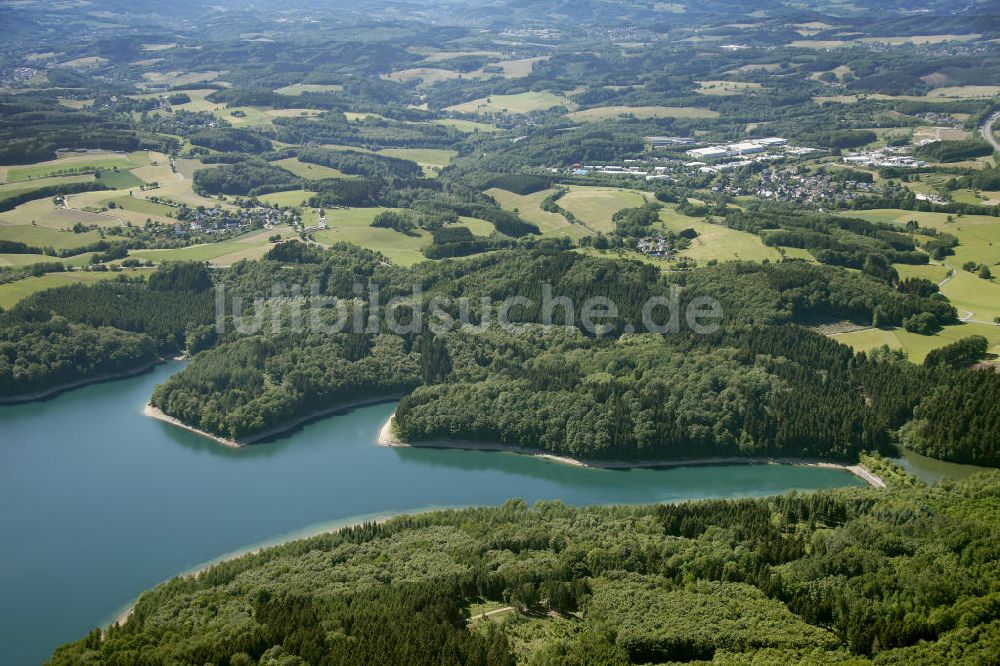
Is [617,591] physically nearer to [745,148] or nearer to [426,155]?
[745,148]

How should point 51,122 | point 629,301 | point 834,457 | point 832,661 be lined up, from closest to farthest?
point 832,661 → point 834,457 → point 629,301 → point 51,122

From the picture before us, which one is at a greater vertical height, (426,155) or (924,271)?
(426,155)

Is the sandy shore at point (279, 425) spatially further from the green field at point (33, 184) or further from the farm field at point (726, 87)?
the farm field at point (726, 87)

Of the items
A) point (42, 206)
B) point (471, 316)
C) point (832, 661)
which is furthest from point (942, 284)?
point (42, 206)

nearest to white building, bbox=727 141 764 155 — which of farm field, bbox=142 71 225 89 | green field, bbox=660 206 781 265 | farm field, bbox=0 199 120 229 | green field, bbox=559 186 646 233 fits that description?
green field, bbox=559 186 646 233

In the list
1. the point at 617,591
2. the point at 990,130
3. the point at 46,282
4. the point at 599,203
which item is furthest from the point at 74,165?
the point at 990,130

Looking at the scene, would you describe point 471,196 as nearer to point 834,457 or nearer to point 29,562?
point 834,457

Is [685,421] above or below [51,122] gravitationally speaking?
below

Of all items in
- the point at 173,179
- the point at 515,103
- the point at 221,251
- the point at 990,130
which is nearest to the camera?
the point at 221,251
